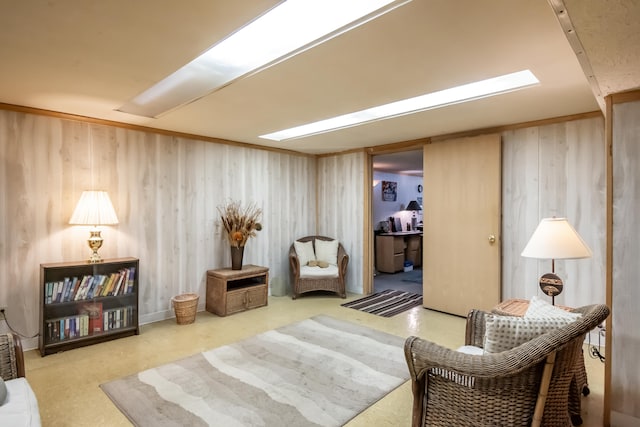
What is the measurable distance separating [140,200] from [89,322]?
4.44ft

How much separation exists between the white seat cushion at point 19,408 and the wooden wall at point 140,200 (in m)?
1.98

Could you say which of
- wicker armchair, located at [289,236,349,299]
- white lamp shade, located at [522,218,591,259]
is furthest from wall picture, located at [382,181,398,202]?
white lamp shade, located at [522,218,591,259]

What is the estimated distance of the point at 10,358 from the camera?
6.03 feet

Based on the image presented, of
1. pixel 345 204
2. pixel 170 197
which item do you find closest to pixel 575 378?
pixel 345 204

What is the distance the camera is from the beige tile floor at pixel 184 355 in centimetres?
216

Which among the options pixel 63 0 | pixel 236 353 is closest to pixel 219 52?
pixel 63 0

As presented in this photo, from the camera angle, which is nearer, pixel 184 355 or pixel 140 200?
pixel 184 355

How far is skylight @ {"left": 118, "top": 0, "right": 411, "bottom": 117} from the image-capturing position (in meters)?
1.64

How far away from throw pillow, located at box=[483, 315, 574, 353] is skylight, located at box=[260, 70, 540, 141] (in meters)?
1.73

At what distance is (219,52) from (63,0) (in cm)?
91

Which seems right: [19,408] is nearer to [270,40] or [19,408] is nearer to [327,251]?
[270,40]

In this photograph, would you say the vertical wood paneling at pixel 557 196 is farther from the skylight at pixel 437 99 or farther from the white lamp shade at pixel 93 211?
the white lamp shade at pixel 93 211

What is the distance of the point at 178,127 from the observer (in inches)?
152

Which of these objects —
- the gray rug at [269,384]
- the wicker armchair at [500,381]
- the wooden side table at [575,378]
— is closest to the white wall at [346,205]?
the gray rug at [269,384]
